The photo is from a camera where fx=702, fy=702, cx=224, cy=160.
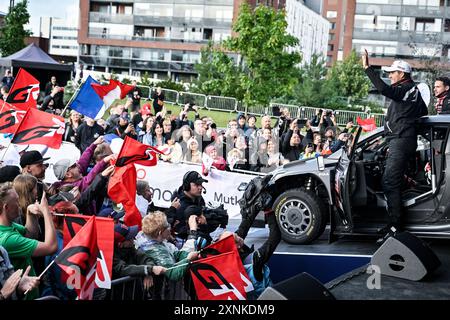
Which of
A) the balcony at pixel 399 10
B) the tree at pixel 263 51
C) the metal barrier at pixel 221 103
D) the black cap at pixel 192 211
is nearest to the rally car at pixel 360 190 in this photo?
the black cap at pixel 192 211

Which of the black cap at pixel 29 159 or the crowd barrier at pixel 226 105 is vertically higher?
the black cap at pixel 29 159

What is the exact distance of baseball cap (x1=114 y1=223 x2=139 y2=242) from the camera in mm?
6344

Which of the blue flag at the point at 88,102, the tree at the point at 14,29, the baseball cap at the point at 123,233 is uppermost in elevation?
the tree at the point at 14,29

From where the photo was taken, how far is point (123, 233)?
21.0 ft

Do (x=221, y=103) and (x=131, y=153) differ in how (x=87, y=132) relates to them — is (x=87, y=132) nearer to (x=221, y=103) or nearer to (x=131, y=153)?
(x=131, y=153)

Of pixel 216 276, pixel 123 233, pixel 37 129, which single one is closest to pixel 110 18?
pixel 37 129

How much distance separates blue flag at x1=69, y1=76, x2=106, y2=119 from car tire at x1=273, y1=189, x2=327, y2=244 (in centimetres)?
437

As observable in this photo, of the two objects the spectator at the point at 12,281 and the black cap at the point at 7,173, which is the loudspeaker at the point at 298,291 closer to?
the spectator at the point at 12,281

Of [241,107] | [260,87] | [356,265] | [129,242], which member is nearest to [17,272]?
[129,242]

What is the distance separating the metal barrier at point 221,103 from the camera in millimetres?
37938

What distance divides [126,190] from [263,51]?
1107 inches

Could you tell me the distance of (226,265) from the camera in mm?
6445

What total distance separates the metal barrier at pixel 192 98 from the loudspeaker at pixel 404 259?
3238cm

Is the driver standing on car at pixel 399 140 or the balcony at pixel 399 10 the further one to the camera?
the balcony at pixel 399 10
